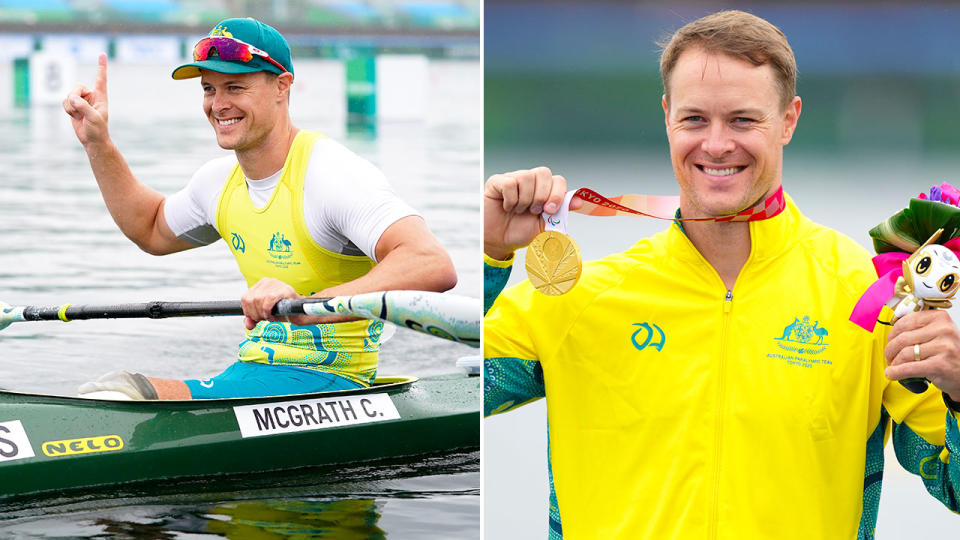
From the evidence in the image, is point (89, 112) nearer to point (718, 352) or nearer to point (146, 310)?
point (146, 310)

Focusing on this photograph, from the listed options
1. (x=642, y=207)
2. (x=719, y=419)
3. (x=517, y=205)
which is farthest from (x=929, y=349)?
(x=517, y=205)

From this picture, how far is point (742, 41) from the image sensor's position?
1.75m

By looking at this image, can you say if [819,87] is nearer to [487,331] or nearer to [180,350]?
[180,350]

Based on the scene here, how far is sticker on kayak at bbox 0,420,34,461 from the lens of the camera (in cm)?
438

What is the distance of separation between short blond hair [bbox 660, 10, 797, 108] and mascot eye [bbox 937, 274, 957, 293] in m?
0.36

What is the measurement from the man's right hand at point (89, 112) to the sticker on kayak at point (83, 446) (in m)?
1.06

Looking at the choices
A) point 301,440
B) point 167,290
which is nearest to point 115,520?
point 301,440

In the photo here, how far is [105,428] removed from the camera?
452 centimetres

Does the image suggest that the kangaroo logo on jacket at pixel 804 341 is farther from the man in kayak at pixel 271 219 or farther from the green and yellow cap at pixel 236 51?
the green and yellow cap at pixel 236 51

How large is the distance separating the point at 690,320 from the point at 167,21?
49.3 meters

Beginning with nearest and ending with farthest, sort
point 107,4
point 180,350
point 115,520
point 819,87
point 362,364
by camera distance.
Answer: point 115,520, point 362,364, point 180,350, point 819,87, point 107,4

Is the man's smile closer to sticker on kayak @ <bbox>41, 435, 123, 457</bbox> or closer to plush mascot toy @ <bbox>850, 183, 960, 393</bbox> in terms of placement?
plush mascot toy @ <bbox>850, 183, 960, 393</bbox>

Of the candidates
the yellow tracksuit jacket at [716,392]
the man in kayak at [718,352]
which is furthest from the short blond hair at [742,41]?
the yellow tracksuit jacket at [716,392]

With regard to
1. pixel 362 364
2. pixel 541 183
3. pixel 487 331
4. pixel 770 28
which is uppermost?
pixel 770 28
